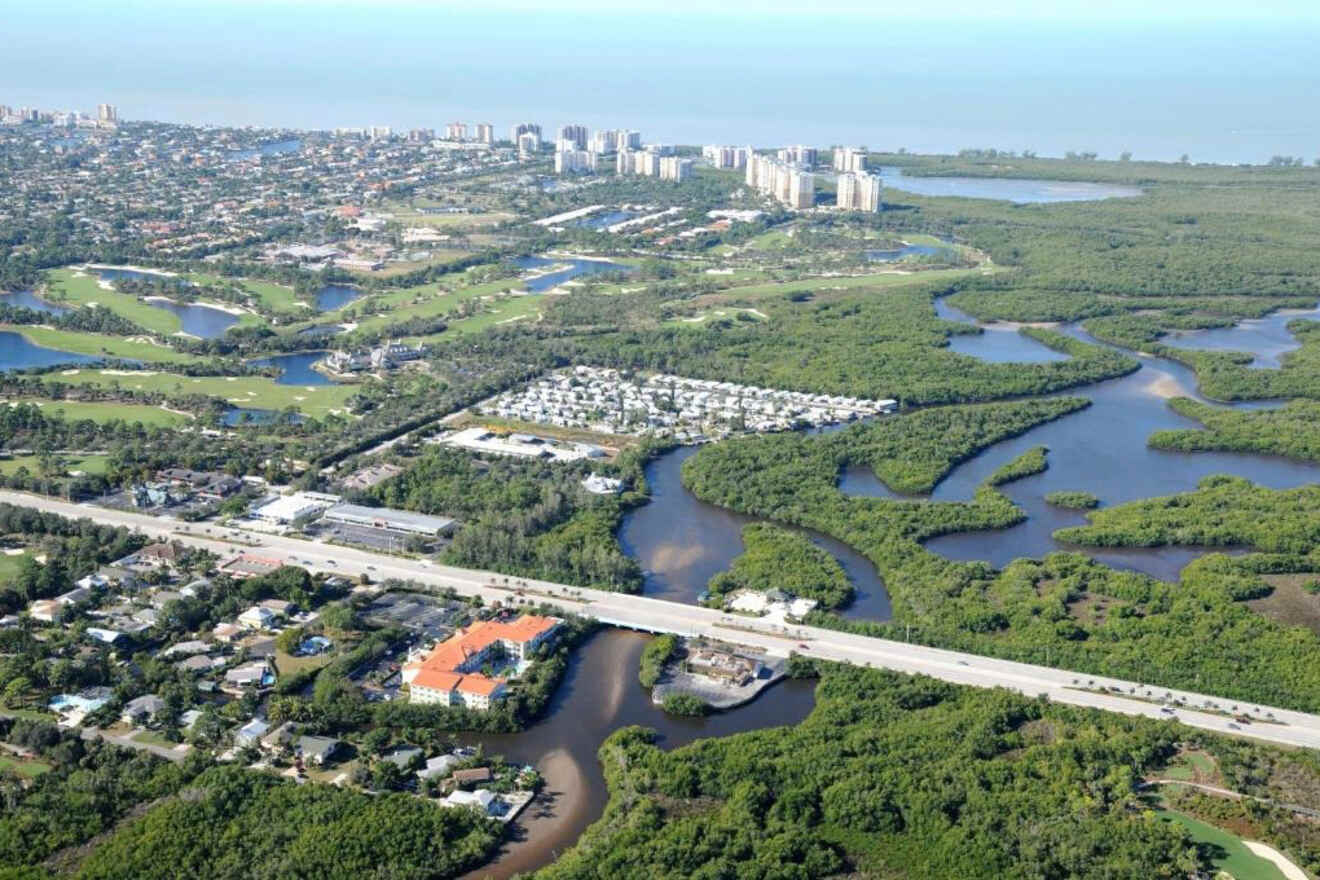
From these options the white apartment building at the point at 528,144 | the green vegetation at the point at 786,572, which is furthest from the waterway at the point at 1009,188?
the green vegetation at the point at 786,572

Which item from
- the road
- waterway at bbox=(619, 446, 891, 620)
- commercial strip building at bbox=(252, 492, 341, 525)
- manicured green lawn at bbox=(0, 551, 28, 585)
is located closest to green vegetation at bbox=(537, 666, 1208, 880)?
the road

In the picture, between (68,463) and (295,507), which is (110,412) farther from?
(295,507)

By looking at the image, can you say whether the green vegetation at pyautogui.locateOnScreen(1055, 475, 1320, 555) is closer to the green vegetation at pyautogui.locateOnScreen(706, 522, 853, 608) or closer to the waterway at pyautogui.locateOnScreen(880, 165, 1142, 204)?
the green vegetation at pyautogui.locateOnScreen(706, 522, 853, 608)

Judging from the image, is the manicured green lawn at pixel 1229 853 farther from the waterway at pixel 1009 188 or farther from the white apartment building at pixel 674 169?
the white apartment building at pixel 674 169

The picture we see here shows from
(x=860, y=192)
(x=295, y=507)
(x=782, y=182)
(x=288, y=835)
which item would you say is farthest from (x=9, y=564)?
(x=782, y=182)

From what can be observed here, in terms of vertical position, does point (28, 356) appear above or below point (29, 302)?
below
